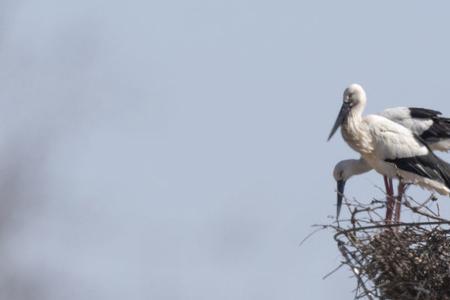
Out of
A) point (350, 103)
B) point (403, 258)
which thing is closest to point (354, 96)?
point (350, 103)

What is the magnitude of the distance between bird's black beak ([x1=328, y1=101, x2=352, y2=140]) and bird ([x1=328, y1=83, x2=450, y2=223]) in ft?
0.05

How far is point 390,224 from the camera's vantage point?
27.3 ft

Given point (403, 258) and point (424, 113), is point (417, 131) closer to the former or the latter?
point (424, 113)

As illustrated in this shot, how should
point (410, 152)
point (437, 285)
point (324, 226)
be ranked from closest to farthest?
point (437, 285), point (324, 226), point (410, 152)

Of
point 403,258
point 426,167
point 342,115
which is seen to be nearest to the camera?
point 403,258

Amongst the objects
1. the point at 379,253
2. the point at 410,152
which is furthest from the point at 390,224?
the point at 410,152

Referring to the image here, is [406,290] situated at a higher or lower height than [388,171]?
lower

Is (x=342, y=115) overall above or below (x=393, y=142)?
above

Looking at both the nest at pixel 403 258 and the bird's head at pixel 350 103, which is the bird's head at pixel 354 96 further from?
the nest at pixel 403 258

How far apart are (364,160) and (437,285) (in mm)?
4868

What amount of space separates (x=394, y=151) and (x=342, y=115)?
60cm

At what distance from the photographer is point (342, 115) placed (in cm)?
1291

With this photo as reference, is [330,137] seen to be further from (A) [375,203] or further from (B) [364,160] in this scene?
(A) [375,203]

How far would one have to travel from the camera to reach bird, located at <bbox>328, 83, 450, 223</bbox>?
40.8 feet
